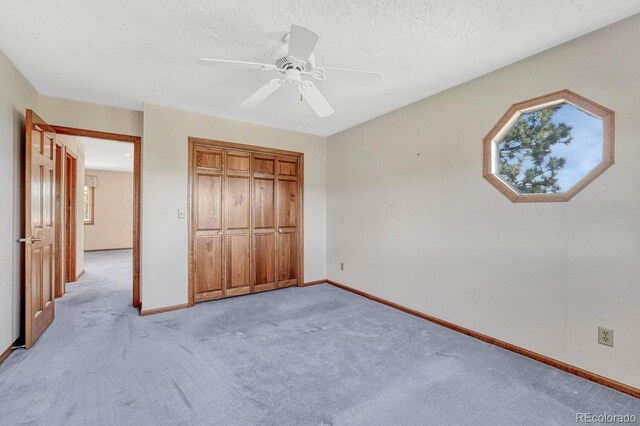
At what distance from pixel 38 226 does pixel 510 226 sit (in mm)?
4463

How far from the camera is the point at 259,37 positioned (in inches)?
82.7

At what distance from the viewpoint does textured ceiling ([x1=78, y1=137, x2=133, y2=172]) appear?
5.34m

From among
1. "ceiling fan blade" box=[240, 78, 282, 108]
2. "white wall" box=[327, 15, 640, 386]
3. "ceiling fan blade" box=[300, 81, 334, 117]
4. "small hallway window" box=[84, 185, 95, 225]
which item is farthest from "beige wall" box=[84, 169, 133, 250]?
"ceiling fan blade" box=[300, 81, 334, 117]

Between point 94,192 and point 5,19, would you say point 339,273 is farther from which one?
point 94,192

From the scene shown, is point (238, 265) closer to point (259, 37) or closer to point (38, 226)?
point (38, 226)

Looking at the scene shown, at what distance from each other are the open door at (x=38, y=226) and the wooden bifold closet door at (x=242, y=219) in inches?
54.9

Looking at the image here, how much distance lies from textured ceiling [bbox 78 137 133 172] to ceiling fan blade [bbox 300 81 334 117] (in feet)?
14.2

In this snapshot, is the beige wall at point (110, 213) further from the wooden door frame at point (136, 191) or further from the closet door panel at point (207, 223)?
the closet door panel at point (207, 223)

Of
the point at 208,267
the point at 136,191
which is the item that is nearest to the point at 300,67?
the point at 136,191

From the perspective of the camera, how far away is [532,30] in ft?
6.67

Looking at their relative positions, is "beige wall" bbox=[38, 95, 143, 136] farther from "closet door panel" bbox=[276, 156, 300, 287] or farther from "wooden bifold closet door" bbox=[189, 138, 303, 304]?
"closet door panel" bbox=[276, 156, 300, 287]

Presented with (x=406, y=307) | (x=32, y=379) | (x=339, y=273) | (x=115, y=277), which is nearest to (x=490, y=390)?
(x=406, y=307)

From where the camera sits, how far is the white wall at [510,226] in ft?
6.41

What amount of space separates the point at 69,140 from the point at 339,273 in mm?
4844
